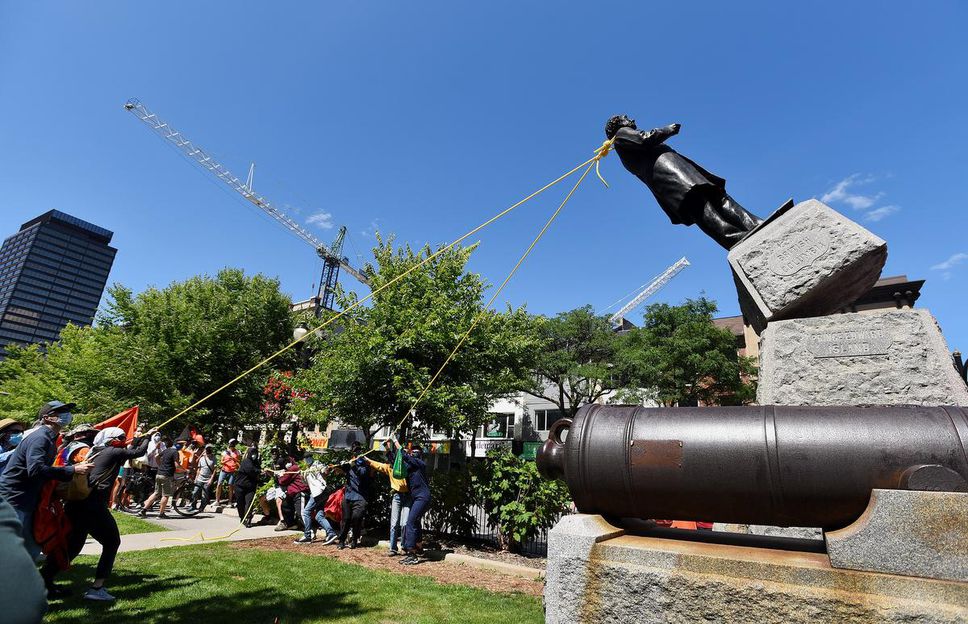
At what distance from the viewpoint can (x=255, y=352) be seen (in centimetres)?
2472

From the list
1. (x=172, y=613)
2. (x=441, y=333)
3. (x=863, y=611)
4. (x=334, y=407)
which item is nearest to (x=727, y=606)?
(x=863, y=611)

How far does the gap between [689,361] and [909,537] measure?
26936 mm

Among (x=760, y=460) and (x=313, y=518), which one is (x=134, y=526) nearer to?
(x=313, y=518)

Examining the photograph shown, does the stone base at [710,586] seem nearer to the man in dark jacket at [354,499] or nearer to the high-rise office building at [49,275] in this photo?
the man in dark jacket at [354,499]

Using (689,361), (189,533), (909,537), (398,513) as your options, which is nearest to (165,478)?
(189,533)

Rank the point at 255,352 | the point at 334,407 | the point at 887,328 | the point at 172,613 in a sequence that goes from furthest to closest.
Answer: the point at 255,352 → the point at 334,407 → the point at 172,613 → the point at 887,328

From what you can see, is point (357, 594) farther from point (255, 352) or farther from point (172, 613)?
point (255, 352)

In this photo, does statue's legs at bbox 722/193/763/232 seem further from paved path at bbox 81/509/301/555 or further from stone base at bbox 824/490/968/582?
paved path at bbox 81/509/301/555

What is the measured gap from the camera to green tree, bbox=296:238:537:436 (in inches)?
453

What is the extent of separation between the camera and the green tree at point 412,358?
11.5m

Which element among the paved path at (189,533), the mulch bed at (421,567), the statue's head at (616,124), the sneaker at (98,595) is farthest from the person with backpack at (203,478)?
the statue's head at (616,124)

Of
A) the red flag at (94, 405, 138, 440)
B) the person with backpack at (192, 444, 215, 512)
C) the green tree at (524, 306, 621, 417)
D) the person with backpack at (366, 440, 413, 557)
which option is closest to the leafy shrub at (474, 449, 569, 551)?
the person with backpack at (366, 440, 413, 557)

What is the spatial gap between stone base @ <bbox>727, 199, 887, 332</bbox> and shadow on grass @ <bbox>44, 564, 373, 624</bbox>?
5.26 metres

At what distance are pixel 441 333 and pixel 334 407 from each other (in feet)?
11.7
